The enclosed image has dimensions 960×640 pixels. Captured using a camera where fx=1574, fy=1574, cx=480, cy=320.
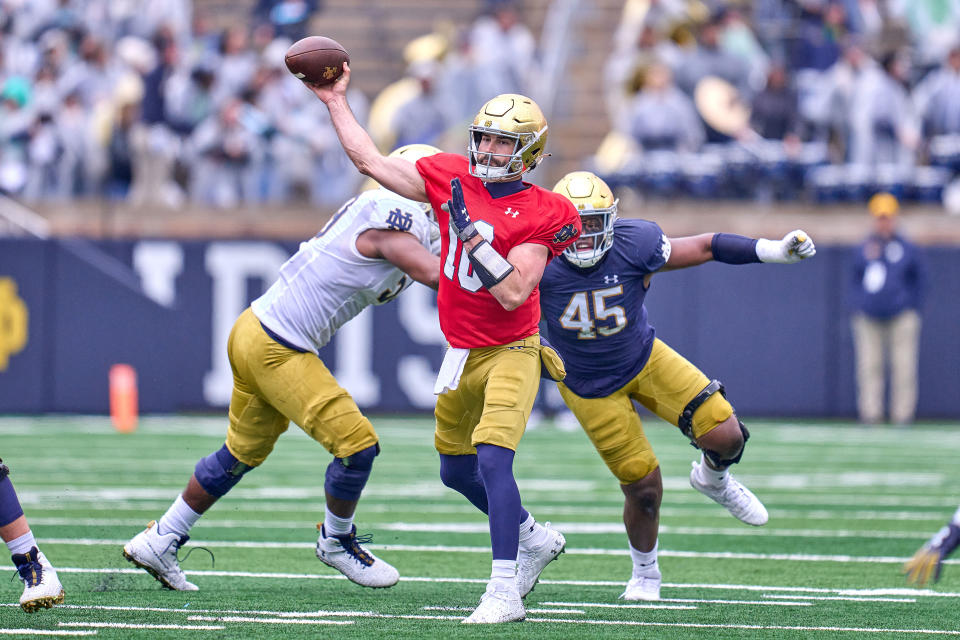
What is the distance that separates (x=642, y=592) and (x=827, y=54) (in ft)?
36.4

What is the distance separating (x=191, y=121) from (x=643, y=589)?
10416mm

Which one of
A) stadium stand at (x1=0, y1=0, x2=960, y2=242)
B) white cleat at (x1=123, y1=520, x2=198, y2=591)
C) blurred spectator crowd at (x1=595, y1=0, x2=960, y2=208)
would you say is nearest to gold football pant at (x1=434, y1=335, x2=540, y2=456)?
white cleat at (x1=123, y1=520, x2=198, y2=591)

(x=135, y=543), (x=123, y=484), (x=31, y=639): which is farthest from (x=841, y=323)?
(x=31, y=639)

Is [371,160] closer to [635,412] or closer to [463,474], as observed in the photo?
[463,474]

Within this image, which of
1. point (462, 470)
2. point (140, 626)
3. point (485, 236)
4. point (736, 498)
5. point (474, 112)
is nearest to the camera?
point (140, 626)

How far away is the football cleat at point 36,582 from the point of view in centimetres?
509

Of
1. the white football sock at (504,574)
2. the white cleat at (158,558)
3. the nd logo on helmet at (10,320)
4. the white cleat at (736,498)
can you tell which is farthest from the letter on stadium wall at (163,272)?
the white football sock at (504,574)

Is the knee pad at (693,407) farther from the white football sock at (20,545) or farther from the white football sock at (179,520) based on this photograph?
the white football sock at (20,545)

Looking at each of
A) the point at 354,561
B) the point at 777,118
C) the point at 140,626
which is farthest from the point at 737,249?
the point at 777,118

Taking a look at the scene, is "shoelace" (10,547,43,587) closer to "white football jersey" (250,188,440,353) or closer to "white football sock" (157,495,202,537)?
"white football sock" (157,495,202,537)

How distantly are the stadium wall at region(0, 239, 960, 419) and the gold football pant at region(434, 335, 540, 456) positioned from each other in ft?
28.6

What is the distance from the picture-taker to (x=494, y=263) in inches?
209

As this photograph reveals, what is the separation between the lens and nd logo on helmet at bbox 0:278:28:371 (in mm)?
14469

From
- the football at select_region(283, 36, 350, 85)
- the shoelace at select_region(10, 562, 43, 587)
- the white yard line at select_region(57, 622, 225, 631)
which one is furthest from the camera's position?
the football at select_region(283, 36, 350, 85)
